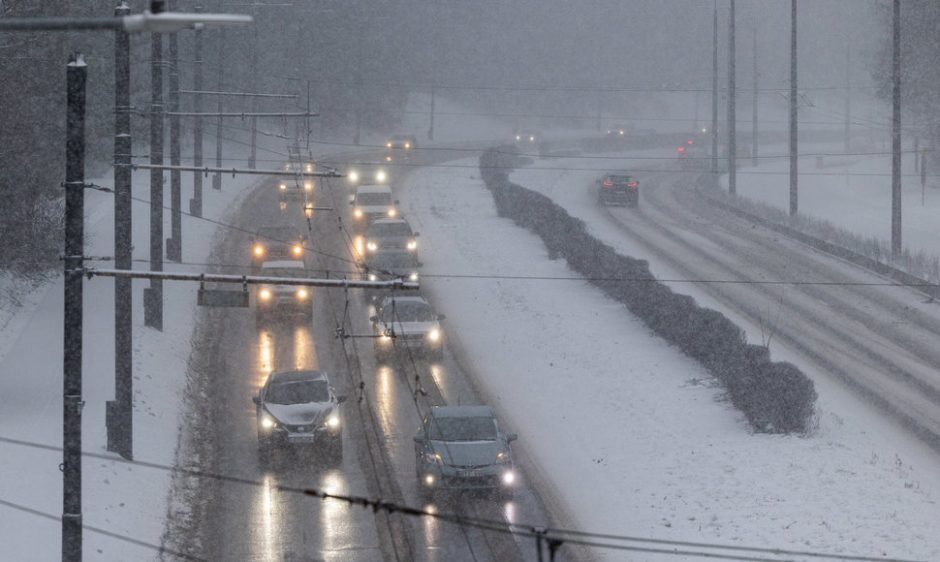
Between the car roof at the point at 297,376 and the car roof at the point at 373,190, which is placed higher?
the car roof at the point at 373,190

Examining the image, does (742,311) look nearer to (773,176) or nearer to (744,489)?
(744,489)

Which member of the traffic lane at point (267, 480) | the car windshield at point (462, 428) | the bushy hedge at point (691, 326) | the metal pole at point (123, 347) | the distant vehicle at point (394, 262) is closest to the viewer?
the traffic lane at point (267, 480)

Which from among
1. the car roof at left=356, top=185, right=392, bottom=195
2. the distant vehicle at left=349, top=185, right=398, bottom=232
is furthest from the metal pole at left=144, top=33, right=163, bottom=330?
the car roof at left=356, top=185, right=392, bottom=195

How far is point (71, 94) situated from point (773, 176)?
71.9 m

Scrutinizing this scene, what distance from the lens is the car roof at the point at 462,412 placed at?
22.8 metres

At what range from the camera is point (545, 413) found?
27.7 metres

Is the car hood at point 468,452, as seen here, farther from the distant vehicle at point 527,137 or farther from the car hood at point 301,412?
the distant vehicle at point 527,137

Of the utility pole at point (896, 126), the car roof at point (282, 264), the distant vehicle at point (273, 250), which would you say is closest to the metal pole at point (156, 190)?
the car roof at point (282, 264)

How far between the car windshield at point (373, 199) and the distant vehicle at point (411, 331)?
17.4m

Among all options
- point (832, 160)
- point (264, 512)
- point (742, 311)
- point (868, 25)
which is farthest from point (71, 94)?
point (868, 25)

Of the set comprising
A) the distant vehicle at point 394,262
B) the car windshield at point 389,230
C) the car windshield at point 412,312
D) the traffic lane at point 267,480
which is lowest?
the traffic lane at point 267,480

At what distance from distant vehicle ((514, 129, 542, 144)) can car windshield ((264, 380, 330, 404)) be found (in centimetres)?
7152

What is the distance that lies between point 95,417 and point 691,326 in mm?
14247

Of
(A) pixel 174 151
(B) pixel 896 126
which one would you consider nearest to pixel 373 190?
(A) pixel 174 151
